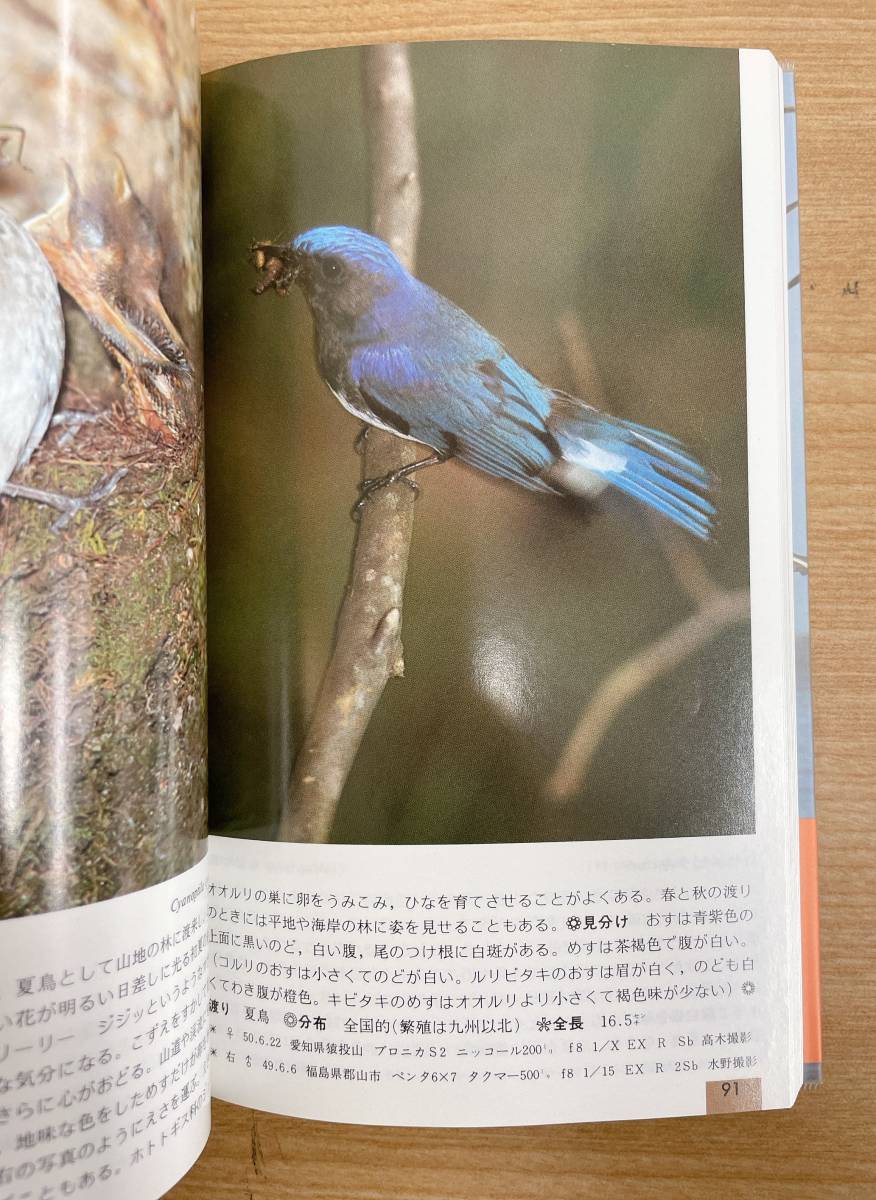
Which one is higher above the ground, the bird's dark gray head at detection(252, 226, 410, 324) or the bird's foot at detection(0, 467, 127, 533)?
the bird's dark gray head at detection(252, 226, 410, 324)

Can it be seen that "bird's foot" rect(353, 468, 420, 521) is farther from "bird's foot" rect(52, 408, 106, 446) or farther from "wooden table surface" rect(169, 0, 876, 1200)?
"wooden table surface" rect(169, 0, 876, 1200)

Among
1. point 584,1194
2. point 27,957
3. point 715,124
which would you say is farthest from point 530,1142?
point 715,124

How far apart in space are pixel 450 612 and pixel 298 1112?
265 millimetres

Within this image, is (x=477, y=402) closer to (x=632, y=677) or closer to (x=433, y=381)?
(x=433, y=381)

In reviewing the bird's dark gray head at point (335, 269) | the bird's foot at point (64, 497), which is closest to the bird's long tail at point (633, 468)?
the bird's dark gray head at point (335, 269)

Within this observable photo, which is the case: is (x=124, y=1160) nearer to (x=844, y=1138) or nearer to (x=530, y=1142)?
(x=530, y=1142)

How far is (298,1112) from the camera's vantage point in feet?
1.63

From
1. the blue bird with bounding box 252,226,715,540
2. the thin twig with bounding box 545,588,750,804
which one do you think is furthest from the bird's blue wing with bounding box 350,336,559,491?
the thin twig with bounding box 545,588,750,804

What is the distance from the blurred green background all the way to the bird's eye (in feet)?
0.08

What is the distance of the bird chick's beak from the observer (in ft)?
1.68

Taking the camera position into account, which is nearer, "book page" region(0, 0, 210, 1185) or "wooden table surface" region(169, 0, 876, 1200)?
"book page" region(0, 0, 210, 1185)

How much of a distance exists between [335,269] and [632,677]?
0.26 m

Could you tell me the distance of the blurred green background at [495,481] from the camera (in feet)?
1.66

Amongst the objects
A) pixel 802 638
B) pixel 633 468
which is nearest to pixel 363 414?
pixel 633 468
